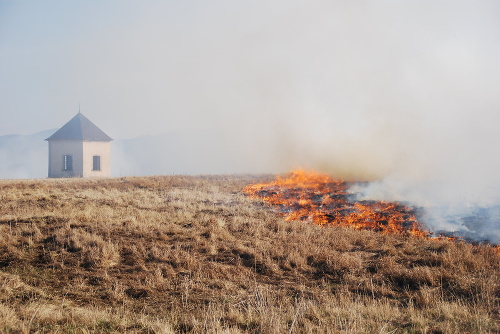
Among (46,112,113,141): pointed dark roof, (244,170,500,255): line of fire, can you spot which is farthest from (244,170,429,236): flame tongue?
(46,112,113,141): pointed dark roof

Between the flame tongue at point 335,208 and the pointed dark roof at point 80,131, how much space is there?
76.0ft

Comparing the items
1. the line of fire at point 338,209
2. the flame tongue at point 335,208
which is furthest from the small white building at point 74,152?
the line of fire at point 338,209

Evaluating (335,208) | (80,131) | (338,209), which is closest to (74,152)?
(80,131)

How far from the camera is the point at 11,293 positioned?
26.2 ft

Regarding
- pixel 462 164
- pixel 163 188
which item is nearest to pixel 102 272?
pixel 163 188

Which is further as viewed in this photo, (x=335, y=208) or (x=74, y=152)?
(x=74, y=152)

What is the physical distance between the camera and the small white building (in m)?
40.6

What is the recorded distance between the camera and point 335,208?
19641mm

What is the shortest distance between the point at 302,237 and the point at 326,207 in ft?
22.7

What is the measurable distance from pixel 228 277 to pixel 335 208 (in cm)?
1102

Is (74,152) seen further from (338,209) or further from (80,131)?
(338,209)

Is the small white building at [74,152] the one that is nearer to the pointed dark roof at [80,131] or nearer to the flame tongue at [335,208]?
the pointed dark roof at [80,131]

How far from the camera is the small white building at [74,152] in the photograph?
40562 millimetres

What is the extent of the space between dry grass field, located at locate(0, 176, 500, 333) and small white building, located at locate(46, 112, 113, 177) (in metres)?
25.3
